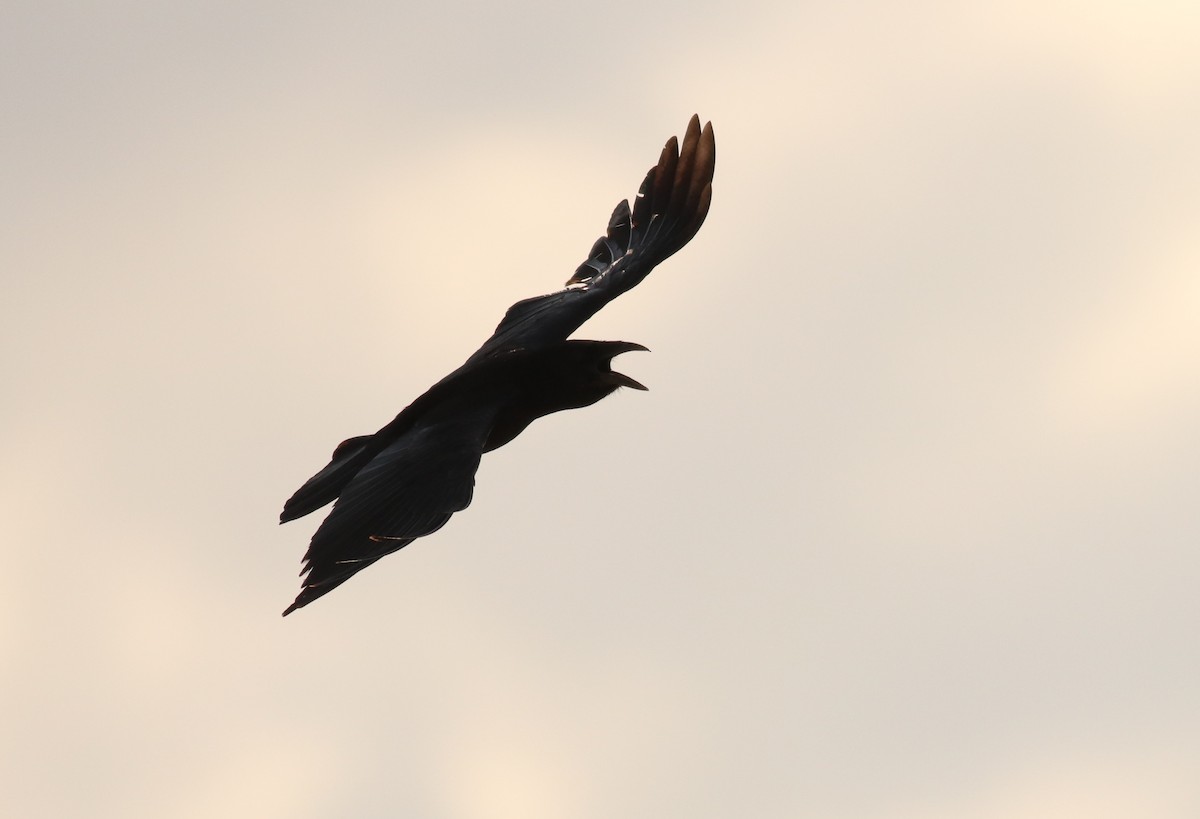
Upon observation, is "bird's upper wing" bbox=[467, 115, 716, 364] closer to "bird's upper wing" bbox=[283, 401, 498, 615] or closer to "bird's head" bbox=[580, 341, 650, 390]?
"bird's head" bbox=[580, 341, 650, 390]

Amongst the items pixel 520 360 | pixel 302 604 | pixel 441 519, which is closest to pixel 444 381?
pixel 520 360

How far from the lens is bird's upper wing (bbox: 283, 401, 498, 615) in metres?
20.0

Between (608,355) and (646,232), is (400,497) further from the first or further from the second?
(646,232)

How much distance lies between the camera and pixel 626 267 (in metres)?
27.1

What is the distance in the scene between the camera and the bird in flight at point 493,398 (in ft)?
67.8

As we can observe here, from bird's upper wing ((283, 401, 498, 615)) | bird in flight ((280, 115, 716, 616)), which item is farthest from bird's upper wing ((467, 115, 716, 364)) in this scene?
bird's upper wing ((283, 401, 498, 615))

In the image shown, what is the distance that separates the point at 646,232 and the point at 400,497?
792cm

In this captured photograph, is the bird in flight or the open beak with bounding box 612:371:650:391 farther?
the open beak with bounding box 612:371:650:391

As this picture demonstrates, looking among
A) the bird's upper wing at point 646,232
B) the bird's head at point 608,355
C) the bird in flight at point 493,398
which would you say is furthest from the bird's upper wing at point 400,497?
the bird's upper wing at point 646,232

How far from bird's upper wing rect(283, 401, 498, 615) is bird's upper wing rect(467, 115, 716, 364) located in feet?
11.6

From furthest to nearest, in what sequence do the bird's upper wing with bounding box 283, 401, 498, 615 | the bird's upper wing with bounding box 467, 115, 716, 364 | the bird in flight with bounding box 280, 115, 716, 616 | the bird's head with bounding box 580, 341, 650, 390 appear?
the bird's upper wing with bounding box 467, 115, 716, 364 < the bird's head with bounding box 580, 341, 650, 390 < the bird in flight with bounding box 280, 115, 716, 616 < the bird's upper wing with bounding box 283, 401, 498, 615

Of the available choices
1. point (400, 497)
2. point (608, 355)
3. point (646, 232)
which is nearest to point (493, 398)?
point (608, 355)

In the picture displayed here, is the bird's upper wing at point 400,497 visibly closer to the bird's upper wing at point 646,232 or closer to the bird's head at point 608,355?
the bird's head at point 608,355

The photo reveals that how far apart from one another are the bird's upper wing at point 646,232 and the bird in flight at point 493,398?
19mm
